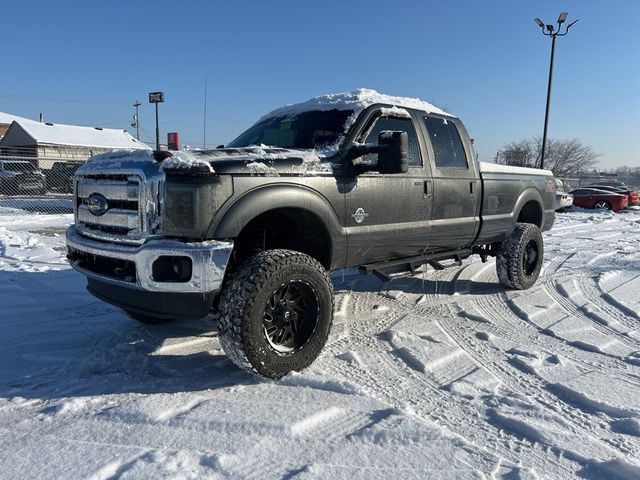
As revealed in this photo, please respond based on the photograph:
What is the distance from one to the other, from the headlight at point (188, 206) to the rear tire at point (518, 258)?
4.04 m

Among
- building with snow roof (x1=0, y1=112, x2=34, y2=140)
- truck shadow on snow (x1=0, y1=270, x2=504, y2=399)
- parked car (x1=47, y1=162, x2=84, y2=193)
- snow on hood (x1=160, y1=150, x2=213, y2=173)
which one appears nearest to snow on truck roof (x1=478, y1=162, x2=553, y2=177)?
truck shadow on snow (x1=0, y1=270, x2=504, y2=399)

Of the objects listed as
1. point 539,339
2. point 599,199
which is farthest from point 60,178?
point 599,199

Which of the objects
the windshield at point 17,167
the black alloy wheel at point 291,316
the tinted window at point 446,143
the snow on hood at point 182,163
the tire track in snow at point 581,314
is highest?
the tinted window at point 446,143

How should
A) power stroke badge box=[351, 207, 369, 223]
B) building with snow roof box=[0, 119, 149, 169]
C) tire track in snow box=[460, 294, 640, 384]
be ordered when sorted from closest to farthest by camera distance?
tire track in snow box=[460, 294, 640, 384]
power stroke badge box=[351, 207, 369, 223]
building with snow roof box=[0, 119, 149, 169]

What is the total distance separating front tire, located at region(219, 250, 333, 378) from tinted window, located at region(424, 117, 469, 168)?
6.84 ft

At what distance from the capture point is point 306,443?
8.23ft

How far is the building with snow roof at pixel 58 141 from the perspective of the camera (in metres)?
35.8

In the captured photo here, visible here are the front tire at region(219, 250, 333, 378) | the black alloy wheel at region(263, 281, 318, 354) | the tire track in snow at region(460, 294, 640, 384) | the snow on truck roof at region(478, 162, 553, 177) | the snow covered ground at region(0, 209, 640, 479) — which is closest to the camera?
the snow covered ground at region(0, 209, 640, 479)

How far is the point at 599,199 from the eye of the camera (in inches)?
885

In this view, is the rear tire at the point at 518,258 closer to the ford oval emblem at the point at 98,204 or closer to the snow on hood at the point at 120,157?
the snow on hood at the point at 120,157

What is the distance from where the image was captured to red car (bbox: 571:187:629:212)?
2217 cm

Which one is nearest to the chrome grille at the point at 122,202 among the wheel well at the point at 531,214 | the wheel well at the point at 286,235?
the wheel well at the point at 286,235

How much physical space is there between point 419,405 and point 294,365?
869mm

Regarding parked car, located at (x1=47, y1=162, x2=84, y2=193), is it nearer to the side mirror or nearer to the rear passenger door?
the rear passenger door
